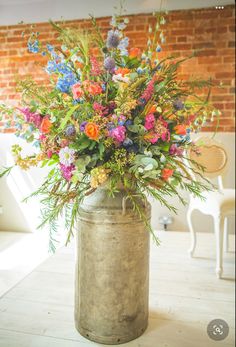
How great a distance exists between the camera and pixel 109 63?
3.50 feet

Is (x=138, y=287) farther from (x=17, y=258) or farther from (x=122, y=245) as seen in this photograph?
(x=17, y=258)

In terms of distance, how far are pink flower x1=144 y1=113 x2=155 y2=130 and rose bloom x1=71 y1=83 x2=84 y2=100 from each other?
0.74ft

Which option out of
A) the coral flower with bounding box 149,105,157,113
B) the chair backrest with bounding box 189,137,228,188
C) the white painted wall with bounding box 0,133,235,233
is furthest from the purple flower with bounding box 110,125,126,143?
the chair backrest with bounding box 189,137,228,188

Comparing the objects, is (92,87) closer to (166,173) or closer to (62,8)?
(166,173)

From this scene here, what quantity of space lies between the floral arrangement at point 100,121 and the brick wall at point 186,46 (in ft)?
0.26

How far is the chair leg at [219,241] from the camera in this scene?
1.83 m

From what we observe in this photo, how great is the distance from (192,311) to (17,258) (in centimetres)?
83

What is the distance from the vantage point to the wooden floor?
1313 mm

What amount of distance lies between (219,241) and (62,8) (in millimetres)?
1417

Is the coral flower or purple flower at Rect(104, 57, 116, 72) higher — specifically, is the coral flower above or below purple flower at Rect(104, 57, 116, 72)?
below

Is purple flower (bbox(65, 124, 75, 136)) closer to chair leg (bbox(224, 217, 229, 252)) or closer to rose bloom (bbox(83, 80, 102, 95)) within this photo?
rose bloom (bbox(83, 80, 102, 95))

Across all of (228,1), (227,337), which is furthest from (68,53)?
(227,337)

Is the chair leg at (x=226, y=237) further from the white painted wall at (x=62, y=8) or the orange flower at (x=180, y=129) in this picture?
the white painted wall at (x=62, y=8)

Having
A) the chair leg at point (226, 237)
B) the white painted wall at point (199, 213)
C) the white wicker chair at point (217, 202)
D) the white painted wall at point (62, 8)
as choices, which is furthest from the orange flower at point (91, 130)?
the chair leg at point (226, 237)
